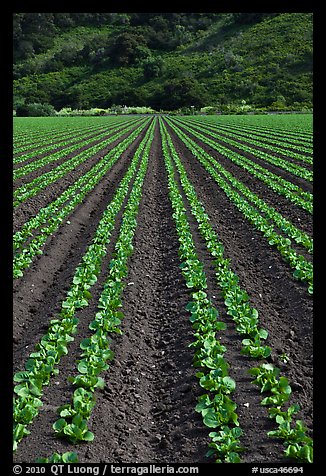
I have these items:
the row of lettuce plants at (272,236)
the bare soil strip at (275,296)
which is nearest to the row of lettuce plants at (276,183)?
the row of lettuce plants at (272,236)

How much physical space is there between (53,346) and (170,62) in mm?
115792

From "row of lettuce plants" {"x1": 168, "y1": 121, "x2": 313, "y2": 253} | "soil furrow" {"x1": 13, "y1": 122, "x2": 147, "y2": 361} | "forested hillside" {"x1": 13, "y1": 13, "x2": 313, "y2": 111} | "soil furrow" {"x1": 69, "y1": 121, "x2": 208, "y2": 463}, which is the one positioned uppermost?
"forested hillside" {"x1": 13, "y1": 13, "x2": 313, "y2": 111}

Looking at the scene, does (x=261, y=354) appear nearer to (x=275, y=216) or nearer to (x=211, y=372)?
(x=211, y=372)

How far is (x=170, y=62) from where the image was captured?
4429 inches

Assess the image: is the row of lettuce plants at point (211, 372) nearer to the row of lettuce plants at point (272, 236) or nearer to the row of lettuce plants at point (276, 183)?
the row of lettuce plants at point (272, 236)

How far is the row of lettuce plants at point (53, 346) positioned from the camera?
186 inches

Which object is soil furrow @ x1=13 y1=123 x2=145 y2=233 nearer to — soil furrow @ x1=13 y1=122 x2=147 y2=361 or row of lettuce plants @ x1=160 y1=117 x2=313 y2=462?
soil furrow @ x1=13 y1=122 x2=147 y2=361

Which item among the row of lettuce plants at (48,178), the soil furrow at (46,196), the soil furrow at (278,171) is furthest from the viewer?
the soil furrow at (278,171)

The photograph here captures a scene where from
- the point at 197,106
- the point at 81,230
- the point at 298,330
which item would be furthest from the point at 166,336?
the point at 197,106

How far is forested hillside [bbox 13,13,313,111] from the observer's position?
276 feet

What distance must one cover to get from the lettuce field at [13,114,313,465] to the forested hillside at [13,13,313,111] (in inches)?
2545

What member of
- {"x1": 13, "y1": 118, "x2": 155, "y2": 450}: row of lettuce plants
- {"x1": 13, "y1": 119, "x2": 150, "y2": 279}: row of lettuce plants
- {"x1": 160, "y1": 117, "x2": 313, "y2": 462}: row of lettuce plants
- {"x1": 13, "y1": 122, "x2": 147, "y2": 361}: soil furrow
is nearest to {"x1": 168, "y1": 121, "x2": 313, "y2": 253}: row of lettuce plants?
{"x1": 160, "y1": 117, "x2": 313, "y2": 462}: row of lettuce plants

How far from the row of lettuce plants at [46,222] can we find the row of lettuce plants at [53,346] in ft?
3.64

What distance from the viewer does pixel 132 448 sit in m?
4.58
